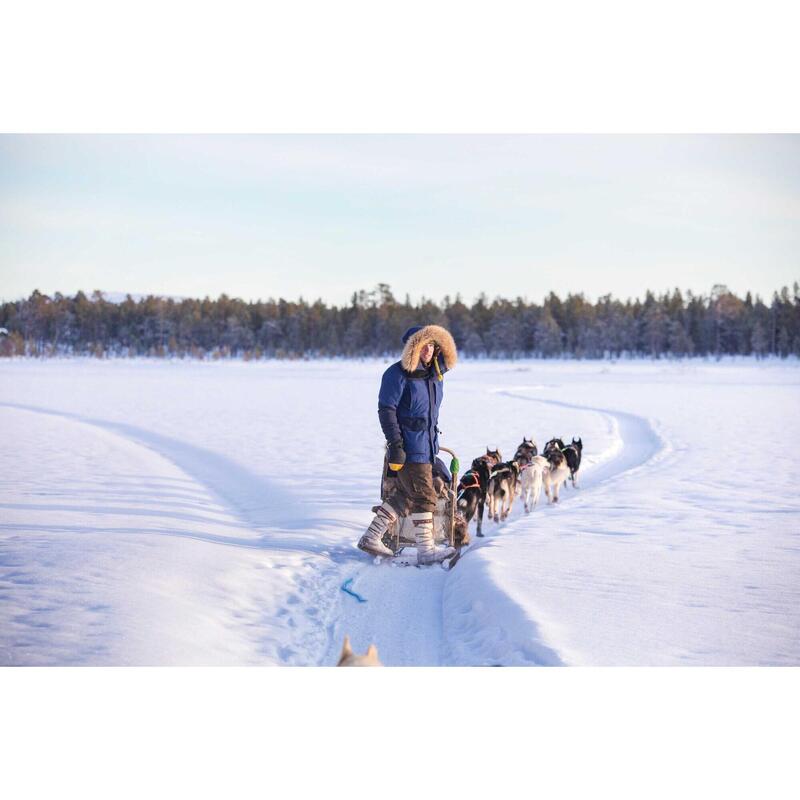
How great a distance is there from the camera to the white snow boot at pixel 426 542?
524cm

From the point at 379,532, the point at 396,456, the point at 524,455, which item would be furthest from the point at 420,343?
the point at 524,455

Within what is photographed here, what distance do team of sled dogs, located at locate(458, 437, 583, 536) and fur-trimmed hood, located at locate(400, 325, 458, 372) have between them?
1580mm

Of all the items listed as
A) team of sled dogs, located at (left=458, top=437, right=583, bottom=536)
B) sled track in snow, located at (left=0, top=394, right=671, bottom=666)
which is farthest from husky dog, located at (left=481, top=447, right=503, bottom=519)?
sled track in snow, located at (left=0, top=394, right=671, bottom=666)

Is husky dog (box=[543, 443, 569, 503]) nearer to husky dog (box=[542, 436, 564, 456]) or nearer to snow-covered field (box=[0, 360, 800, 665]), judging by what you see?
husky dog (box=[542, 436, 564, 456])

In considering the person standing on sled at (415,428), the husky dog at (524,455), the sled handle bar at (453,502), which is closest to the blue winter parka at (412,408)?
the person standing on sled at (415,428)

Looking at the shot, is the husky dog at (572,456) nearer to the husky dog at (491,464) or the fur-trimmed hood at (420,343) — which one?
the husky dog at (491,464)

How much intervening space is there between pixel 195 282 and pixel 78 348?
271 inches

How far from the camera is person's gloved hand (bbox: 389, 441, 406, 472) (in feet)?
15.8

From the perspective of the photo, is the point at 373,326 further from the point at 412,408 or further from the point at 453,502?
the point at 412,408

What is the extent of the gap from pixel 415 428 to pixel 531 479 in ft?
8.28

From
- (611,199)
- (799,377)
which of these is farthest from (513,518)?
(799,377)

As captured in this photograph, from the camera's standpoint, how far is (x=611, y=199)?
6934mm

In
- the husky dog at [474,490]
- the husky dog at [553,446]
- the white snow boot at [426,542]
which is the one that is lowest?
the white snow boot at [426,542]

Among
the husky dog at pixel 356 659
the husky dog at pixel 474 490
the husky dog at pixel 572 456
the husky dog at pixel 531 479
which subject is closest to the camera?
the husky dog at pixel 356 659
